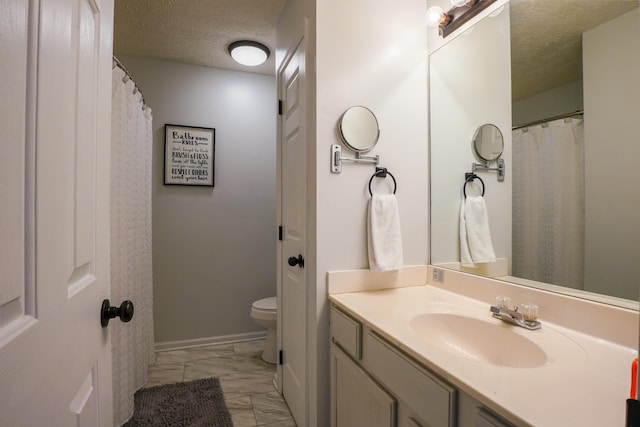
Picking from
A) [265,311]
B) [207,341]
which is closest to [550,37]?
[265,311]

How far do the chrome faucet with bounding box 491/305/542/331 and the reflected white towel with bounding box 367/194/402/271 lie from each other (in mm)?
461

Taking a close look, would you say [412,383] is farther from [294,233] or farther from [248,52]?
[248,52]

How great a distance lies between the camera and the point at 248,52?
7.93 feet

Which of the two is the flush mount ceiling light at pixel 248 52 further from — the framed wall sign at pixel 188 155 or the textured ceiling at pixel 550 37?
the textured ceiling at pixel 550 37

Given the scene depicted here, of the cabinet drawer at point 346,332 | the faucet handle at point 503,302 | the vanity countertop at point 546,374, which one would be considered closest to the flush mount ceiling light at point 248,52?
the cabinet drawer at point 346,332

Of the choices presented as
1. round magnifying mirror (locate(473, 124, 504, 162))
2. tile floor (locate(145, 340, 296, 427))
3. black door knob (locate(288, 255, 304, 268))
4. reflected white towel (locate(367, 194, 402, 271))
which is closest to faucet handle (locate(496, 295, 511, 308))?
reflected white towel (locate(367, 194, 402, 271))

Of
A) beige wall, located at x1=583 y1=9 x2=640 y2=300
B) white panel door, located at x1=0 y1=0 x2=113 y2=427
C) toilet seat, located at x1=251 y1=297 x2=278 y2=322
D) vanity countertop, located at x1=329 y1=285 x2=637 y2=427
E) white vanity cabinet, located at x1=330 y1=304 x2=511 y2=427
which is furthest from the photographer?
toilet seat, located at x1=251 y1=297 x2=278 y2=322

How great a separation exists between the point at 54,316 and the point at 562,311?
133 cm

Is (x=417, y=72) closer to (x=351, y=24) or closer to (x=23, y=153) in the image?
(x=351, y=24)

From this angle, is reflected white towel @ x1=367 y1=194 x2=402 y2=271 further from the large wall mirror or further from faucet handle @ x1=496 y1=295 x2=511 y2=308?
faucet handle @ x1=496 y1=295 x2=511 y2=308

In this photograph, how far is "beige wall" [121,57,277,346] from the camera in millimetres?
2641

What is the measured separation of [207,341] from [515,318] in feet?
8.30

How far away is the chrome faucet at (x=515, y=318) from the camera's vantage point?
3.28ft

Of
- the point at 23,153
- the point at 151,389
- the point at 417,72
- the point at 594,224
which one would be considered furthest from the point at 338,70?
the point at 151,389
